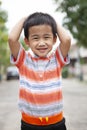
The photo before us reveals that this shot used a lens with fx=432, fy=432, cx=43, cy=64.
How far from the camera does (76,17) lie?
20828mm

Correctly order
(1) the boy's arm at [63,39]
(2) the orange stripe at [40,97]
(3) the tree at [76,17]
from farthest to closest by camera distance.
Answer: (3) the tree at [76,17] < (1) the boy's arm at [63,39] < (2) the orange stripe at [40,97]

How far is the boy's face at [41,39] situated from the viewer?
2990 millimetres

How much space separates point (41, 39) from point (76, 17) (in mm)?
18028

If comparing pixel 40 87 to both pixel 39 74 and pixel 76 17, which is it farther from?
pixel 76 17

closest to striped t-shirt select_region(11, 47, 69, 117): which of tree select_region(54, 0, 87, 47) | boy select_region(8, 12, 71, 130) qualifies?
boy select_region(8, 12, 71, 130)

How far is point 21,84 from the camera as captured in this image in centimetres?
305

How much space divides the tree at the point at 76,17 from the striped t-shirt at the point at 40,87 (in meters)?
15.4

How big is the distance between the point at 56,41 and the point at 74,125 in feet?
17.1

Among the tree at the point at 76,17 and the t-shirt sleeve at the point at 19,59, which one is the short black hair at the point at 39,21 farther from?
the tree at the point at 76,17

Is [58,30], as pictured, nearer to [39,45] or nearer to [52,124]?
[39,45]

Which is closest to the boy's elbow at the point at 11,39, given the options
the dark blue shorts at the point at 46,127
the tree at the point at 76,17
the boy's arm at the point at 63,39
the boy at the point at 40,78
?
the boy at the point at 40,78

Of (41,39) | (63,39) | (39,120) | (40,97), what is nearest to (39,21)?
(41,39)

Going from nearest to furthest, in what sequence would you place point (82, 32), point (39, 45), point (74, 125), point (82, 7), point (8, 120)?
point (39, 45), point (74, 125), point (8, 120), point (82, 7), point (82, 32)

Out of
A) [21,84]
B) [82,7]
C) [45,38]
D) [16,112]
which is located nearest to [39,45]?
[45,38]
